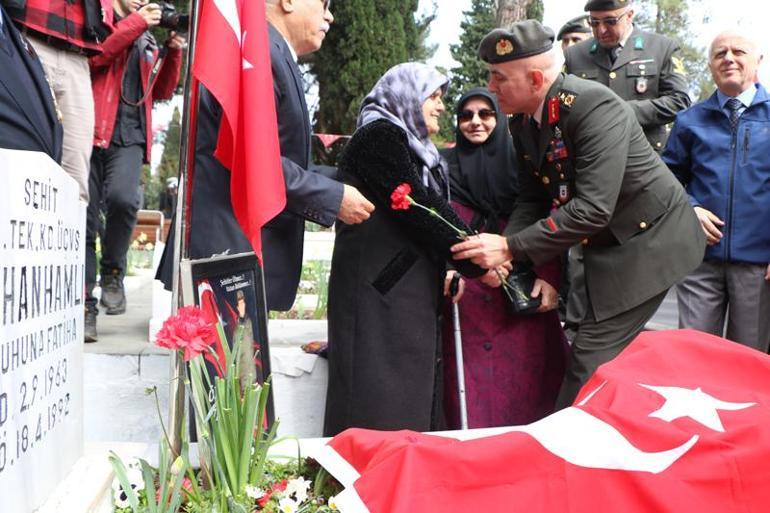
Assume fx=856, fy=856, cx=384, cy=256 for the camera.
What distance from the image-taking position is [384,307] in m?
3.26

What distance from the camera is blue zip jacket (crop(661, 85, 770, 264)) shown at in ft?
12.5

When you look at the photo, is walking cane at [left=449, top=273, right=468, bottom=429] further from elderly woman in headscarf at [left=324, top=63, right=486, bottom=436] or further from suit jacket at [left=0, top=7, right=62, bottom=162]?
suit jacket at [left=0, top=7, right=62, bottom=162]

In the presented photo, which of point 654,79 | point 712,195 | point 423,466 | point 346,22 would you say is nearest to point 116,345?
point 423,466

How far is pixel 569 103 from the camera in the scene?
3197 mm

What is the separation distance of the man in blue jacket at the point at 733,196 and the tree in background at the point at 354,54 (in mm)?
17067

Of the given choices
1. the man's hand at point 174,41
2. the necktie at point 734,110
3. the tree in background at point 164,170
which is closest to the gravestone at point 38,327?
the man's hand at point 174,41

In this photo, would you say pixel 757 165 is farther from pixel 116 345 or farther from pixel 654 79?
pixel 116 345

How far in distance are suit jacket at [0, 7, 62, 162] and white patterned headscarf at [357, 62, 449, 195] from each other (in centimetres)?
126

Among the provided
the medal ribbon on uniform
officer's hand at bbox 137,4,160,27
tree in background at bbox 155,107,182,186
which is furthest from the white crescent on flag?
tree in background at bbox 155,107,182,186

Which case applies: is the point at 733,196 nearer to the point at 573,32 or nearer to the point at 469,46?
the point at 573,32

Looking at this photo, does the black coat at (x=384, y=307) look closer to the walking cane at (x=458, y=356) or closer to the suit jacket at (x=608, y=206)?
the walking cane at (x=458, y=356)

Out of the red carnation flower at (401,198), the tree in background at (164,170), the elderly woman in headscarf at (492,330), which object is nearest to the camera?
the red carnation flower at (401,198)

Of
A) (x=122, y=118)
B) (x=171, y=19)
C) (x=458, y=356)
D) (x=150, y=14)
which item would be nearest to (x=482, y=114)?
(x=458, y=356)

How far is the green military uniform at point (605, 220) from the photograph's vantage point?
125 inches
